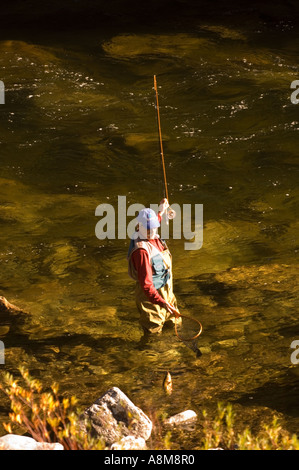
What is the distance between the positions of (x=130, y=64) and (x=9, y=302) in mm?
9092

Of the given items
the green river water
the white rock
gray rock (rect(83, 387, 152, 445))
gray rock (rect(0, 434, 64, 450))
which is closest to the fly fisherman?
the green river water

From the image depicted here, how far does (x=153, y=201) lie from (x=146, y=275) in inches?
183

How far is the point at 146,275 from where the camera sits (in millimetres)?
6500

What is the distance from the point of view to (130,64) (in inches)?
626

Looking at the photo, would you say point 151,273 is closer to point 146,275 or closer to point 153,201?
point 146,275

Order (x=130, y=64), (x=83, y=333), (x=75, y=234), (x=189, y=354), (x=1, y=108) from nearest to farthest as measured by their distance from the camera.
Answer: (x=189, y=354) < (x=83, y=333) < (x=75, y=234) < (x=1, y=108) < (x=130, y=64)

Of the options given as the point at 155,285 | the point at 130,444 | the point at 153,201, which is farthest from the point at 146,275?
the point at 153,201

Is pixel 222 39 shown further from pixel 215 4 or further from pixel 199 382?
pixel 199 382

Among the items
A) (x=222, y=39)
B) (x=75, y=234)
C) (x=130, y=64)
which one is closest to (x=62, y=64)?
(x=130, y=64)

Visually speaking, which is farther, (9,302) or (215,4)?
(215,4)

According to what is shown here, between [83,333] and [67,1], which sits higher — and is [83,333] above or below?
below

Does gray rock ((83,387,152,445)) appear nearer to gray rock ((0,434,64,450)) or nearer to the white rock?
the white rock

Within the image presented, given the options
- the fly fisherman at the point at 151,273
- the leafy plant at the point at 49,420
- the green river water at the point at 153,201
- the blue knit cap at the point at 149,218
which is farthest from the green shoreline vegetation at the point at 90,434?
the blue knit cap at the point at 149,218

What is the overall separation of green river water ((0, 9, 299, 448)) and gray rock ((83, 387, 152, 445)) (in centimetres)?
35
